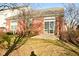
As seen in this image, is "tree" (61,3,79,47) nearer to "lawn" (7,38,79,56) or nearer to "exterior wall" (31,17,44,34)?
"lawn" (7,38,79,56)

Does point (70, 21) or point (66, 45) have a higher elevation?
point (70, 21)

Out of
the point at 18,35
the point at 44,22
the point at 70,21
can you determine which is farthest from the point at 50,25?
the point at 18,35

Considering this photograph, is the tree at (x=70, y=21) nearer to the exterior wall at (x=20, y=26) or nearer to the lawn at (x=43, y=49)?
the lawn at (x=43, y=49)

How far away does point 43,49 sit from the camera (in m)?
1.79

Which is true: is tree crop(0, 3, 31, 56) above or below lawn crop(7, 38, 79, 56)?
above

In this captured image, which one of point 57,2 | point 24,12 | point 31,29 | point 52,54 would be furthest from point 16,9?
point 52,54

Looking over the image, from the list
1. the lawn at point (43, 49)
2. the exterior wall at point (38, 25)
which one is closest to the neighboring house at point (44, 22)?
the exterior wall at point (38, 25)

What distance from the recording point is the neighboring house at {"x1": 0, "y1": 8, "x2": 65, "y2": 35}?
1.79 metres

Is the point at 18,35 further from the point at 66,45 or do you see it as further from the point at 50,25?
the point at 66,45

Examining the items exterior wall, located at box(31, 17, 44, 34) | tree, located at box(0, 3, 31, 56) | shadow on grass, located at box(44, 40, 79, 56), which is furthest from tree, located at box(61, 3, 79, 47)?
tree, located at box(0, 3, 31, 56)

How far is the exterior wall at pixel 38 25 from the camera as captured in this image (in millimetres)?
1802

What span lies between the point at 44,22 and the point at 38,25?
0.22 feet

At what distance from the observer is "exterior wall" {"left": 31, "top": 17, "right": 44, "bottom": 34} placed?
180 cm

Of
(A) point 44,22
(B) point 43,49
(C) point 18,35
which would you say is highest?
(A) point 44,22
